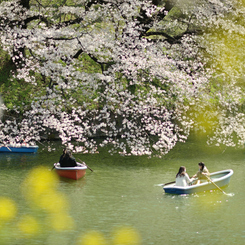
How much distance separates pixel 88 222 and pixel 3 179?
291 inches

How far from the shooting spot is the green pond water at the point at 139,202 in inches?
534

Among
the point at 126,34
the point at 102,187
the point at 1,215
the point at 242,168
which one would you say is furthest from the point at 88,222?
the point at 242,168

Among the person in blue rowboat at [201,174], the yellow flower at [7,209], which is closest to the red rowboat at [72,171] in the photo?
the yellow flower at [7,209]

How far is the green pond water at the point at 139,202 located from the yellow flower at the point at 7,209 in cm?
27

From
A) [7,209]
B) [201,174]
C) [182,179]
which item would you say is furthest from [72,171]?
[201,174]

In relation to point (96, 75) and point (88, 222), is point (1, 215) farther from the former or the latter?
point (96, 75)

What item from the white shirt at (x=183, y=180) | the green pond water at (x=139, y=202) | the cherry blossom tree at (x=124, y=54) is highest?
the cherry blossom tree at (x=124, y=54)

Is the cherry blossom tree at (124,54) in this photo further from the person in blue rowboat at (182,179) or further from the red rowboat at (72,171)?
the red rowboat at (72,171)

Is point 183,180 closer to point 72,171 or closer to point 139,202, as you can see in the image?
→ point 139,202

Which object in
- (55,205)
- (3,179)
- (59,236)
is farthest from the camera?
(3,179)

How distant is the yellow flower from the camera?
49.4 feet

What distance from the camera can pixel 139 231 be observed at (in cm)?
1392

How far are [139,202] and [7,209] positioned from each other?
489cm

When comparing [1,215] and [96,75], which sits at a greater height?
[96,75]
